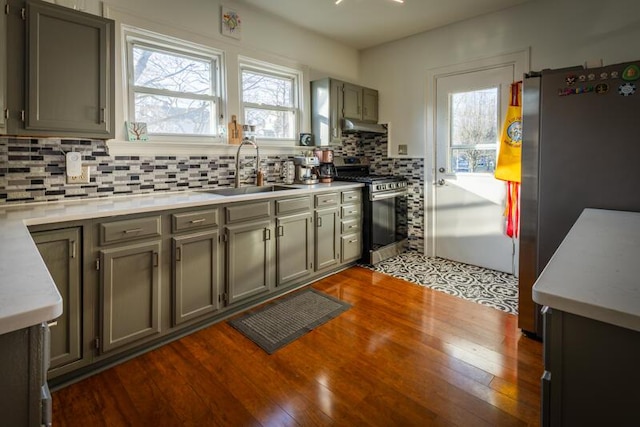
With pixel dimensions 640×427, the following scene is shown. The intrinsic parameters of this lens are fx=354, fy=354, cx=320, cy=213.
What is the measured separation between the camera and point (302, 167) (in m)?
3.83

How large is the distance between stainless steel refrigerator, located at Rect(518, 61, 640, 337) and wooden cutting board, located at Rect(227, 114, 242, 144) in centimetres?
232

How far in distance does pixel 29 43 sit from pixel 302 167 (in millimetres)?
2405

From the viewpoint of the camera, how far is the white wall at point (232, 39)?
262 cm

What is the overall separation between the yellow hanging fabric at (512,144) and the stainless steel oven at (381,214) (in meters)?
1.12

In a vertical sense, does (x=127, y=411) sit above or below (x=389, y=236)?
below

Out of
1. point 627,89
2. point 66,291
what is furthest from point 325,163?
point 66,291

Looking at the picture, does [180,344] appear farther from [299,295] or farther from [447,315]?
[447,315]

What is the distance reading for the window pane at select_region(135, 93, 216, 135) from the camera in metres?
2.81

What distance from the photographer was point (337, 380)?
6.23ft

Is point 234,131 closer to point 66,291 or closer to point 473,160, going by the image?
point 66,291

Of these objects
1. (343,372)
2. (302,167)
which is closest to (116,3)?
(302,167)

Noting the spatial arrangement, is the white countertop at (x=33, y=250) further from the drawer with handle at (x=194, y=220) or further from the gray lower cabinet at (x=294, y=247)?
the gray lower cabinet at (x=294, y=247)

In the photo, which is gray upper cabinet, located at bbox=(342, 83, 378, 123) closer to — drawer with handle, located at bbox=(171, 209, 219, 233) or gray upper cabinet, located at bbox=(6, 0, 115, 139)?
drawer with handle, located at bbox=(171, 209, 219, 233)

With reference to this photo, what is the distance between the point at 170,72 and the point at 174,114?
34 centimetres
